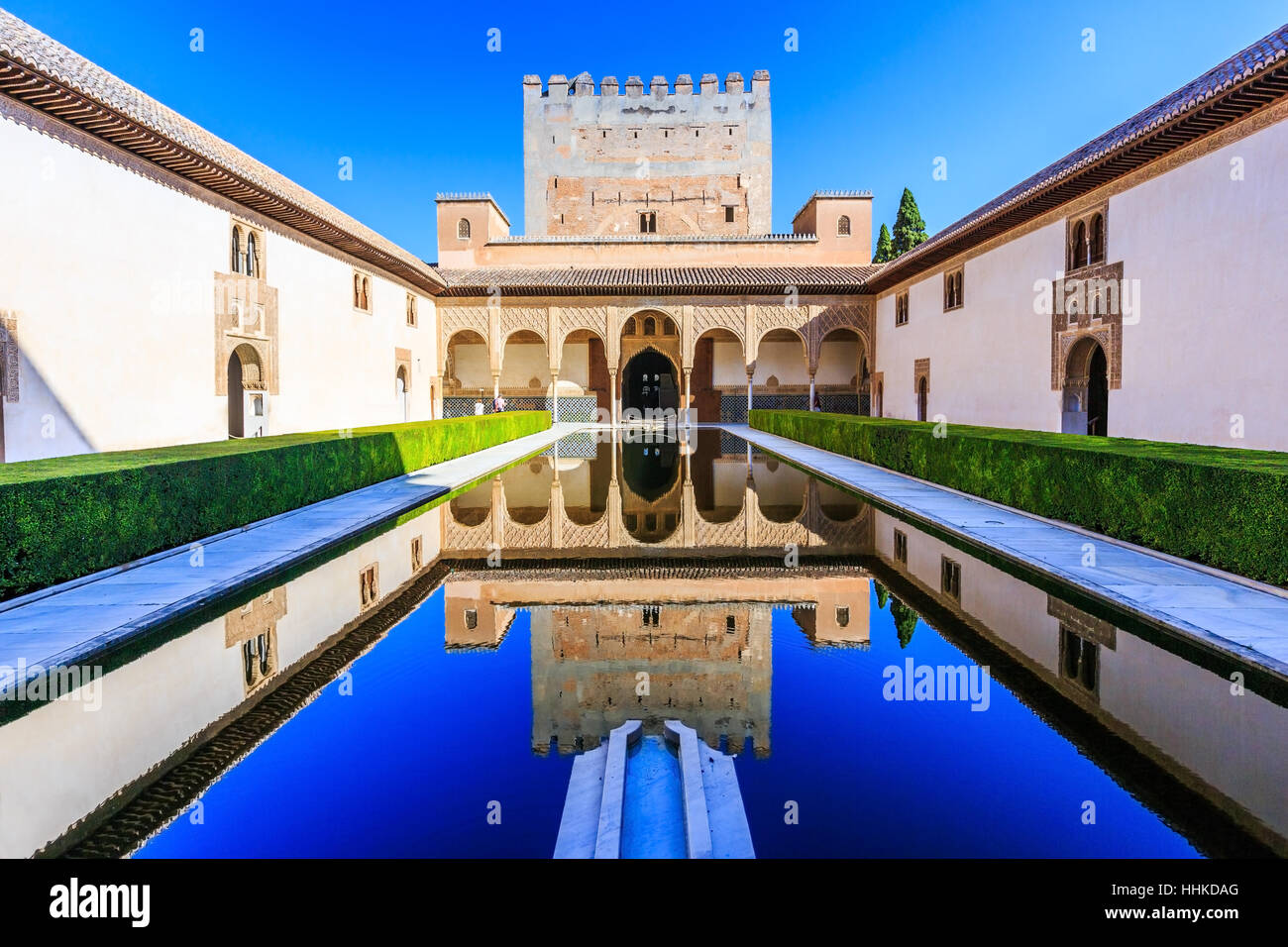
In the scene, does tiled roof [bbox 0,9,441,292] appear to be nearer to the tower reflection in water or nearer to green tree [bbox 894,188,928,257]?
the tower reflection in water

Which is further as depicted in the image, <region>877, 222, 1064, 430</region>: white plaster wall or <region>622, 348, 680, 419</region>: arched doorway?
<region>622, 348, 680, 419</region>: arched doorway

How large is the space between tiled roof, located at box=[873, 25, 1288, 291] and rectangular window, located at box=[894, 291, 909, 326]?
5.49 meters

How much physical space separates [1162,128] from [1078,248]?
348cm

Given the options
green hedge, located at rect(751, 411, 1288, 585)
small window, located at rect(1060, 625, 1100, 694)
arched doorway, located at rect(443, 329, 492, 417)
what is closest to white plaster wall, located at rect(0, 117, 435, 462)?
small window, located at rect(1060, 625, 1100, 694)

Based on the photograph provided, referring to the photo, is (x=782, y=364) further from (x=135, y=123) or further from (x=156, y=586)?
(x=156, y=586)

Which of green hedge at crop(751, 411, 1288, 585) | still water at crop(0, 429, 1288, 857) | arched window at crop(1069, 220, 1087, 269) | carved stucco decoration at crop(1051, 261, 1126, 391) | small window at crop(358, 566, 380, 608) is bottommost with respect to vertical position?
still water at crop(0, 429, 1288, 857)

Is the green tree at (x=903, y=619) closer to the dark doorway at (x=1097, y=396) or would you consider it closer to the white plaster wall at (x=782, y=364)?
the dark doorway at (x=1097, y=396)

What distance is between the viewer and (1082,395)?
1423 centimetres

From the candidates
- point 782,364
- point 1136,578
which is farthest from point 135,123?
point 782,364

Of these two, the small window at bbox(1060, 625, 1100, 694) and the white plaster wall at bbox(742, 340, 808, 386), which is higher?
the white plaster wall at bbox(742, 340, 808, 386)

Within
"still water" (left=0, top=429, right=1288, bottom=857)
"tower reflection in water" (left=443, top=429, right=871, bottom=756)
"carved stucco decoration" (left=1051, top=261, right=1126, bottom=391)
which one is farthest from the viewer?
"carved stucco decoration" (left=1051, top=261, right=1126, bottom=391)

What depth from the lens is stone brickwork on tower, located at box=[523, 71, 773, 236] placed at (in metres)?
34.7
